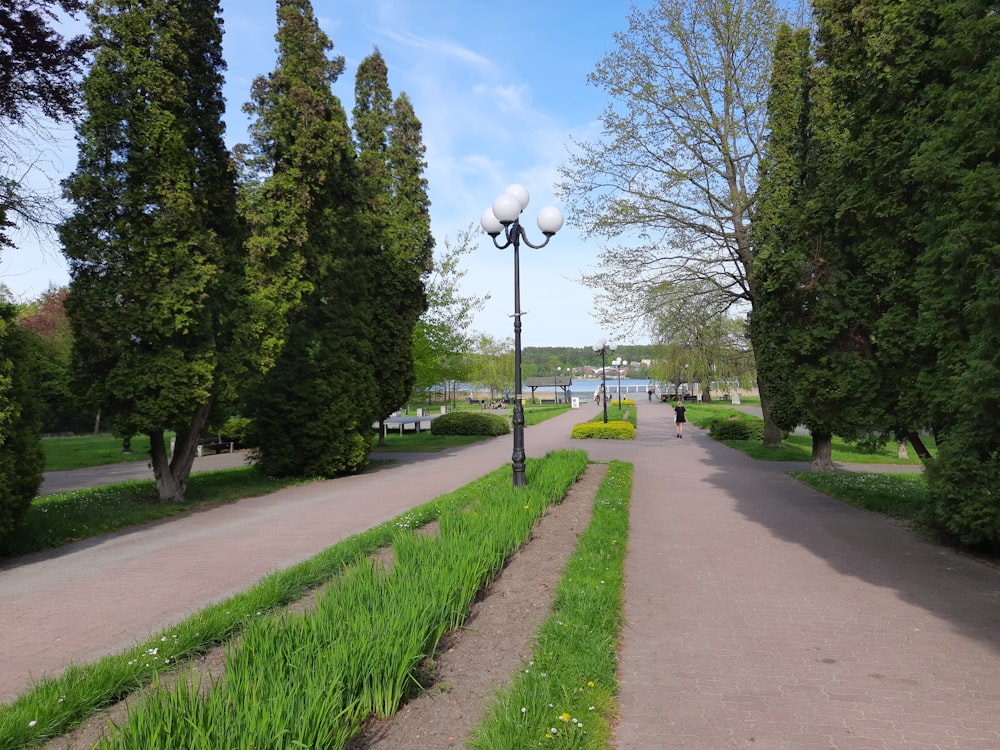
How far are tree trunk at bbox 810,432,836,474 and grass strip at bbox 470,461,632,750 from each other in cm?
971

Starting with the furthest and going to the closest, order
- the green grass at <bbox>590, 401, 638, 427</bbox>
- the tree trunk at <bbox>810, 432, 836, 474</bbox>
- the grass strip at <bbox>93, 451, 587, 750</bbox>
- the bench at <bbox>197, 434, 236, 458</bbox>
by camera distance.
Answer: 1. the green grass at <bbox>590, 401, 638, 427</bbox>
2. the bench at <bbox>197, 434, 236, 458</bbox>
3. the tree trunk at <bbox>810, 432, 836, 474</bbox>
4. the grass strip at <bbox>93, 451, 587, 750</bbox>

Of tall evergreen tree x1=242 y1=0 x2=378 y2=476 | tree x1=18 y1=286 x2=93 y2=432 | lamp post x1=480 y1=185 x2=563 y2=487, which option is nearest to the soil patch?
lamp post x1=480 y1=185 x2=563 y2=487

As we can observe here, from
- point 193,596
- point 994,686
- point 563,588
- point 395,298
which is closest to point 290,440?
point 395,298

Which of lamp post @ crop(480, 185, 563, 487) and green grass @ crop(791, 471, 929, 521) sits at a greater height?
lamp post @ crop(480, 185, 563, 487)

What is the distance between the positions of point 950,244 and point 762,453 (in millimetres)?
12290

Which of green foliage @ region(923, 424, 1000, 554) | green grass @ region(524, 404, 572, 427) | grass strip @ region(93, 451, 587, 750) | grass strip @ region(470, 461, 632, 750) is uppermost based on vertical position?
green foliage @ region(923, 424, 1000, 554)

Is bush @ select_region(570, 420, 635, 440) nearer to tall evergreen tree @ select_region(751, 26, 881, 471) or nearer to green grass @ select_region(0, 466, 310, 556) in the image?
tall evergreen tree @ select_region(751, 26, 881, 471)

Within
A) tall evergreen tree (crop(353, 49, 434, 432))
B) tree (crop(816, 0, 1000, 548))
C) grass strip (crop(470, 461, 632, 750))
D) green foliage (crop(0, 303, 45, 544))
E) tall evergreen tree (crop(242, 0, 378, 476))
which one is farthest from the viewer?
tall evergreen tree (crop(353, 49, 434, 432))

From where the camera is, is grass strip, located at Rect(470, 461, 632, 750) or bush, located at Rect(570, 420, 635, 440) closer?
grass strip, located at Rect(470, 461, 632, 750)

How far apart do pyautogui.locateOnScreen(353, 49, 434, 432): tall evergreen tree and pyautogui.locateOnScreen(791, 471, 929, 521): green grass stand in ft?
36.8

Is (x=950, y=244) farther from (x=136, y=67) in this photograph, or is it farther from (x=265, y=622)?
(x=136, y=67)

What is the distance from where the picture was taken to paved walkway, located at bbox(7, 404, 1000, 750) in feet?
11.0

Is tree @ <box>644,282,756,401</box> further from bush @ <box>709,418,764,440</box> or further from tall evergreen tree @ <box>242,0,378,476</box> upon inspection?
tall evergreen tree @ <box>242,0,378,476</box>

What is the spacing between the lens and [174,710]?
254 centimetres
